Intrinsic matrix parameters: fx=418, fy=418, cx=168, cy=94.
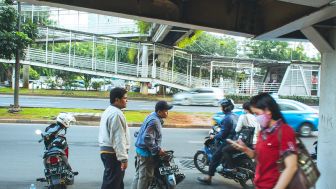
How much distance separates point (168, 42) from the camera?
4031 centimetres

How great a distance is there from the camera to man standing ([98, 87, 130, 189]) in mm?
5211

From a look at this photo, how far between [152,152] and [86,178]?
2.88m

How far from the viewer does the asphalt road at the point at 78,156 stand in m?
7.92

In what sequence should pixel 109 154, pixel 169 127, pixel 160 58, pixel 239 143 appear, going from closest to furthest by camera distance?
pixel 239 143, pixel 109 154, pixel 169 127, pixel 160 58

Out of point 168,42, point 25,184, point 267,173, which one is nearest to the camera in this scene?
point 267,173

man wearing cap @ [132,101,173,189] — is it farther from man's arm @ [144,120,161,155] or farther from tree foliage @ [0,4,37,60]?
tree foliage @ [0,4,37,60]

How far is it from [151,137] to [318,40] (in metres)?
2.94

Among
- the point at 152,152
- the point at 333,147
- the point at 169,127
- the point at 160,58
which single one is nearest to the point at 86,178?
the point at 152,152

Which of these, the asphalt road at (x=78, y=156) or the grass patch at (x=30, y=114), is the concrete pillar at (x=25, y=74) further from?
the asphalt road at (x=78, y=156)

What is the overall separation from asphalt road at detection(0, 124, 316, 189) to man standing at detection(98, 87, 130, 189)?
90.4 inches

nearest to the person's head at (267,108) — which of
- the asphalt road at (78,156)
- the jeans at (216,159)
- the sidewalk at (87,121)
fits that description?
the jeans at (216,159)

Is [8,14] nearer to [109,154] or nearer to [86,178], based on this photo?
[86,178]

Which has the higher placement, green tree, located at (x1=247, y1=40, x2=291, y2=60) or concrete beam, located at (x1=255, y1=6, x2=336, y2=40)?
green tree, located at (x1=247, y1=40, x2=291, y2=60)

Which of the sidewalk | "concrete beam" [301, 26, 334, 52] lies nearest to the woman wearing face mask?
"concrete beam" [301, 26, 334, 52]
